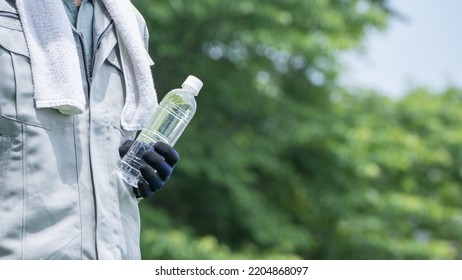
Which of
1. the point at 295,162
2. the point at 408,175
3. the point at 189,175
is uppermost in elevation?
the point at 408,175

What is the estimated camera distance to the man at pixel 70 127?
1756 mm

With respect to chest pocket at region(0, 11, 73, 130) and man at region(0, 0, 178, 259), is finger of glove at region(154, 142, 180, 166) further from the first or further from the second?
chest pocket at region(0, 11, 73, 130)

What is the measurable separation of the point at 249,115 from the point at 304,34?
51.0 inches

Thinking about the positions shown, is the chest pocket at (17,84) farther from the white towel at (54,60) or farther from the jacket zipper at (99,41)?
the jacket zipper at (99,41)

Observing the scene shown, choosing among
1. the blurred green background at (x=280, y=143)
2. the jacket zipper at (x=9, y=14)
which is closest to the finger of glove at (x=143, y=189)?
the jacket zipper at (x=9, y=14)

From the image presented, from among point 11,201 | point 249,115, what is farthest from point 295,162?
point 11,201

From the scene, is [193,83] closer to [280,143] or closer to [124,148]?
[124,148]

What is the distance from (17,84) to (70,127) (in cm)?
14

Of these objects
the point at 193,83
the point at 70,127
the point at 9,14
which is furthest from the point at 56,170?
the point at 193,83

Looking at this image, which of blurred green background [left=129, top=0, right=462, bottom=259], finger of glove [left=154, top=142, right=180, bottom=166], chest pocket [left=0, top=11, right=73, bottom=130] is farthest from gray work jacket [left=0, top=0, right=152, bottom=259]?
blurred green background [left=129, top=0, right=462, bottom=259]

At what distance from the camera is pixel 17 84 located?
1.78 meters

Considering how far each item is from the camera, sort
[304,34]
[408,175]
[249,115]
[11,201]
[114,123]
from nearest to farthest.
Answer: [11,201], [114,123], [304,34], [249,115], [408,175]

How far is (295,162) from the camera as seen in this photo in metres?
10.7
